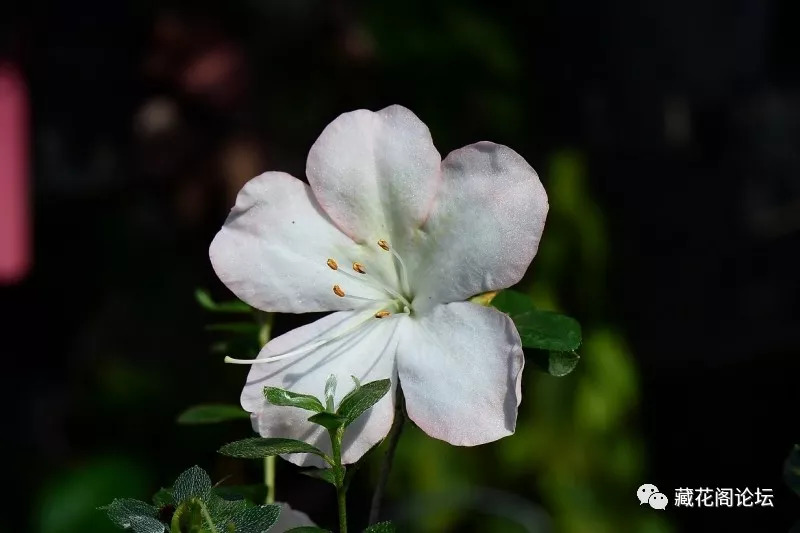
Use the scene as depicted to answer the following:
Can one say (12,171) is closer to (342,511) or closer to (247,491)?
(247,491)

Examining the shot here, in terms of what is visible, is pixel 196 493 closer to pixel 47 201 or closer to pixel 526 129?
pixel 526 129

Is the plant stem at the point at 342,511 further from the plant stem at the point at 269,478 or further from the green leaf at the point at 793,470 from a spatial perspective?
the green leaf at the point at 793,470

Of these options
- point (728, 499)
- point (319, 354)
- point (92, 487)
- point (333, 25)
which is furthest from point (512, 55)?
point (319, 354)

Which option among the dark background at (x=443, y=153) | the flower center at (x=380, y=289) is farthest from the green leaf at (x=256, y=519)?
the dark background at (x=443, y=153)

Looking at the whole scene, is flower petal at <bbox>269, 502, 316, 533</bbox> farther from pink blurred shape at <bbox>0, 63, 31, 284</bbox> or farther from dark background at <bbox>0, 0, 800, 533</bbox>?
pink blurred shape at <bbox>0, 63, 31, 284</bbox>

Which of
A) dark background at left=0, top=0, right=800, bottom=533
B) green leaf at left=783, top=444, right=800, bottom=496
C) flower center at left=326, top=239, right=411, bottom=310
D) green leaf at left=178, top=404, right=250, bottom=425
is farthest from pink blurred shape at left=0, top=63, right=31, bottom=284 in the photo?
green leaf at left=783, top=444, right=800, bottom=496
